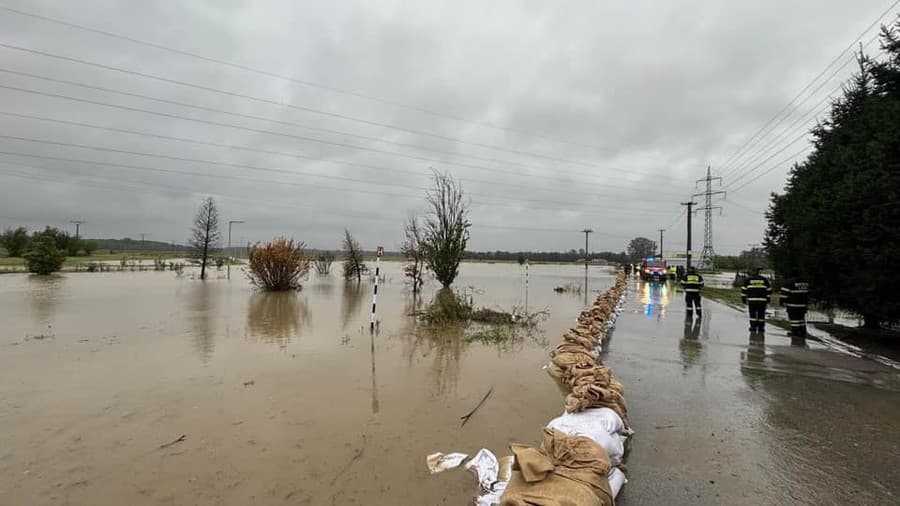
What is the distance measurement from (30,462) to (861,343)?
507 inches

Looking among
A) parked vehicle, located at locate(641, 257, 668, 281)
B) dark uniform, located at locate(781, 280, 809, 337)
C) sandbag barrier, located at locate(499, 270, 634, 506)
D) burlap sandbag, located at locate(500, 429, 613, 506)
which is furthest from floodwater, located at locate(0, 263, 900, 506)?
parked vehicle, located at locate(641, 257, 668, 281)

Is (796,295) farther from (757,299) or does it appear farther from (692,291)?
(692,291)

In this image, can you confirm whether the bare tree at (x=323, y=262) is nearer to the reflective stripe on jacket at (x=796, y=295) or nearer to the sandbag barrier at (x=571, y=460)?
the reflective stripe on jacket at (x=796, y=295)

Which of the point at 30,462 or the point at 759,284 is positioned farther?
the point at 759,284

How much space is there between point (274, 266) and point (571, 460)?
17269mm

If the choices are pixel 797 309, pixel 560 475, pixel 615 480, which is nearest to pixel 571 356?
pixel 615 480

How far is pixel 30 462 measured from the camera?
3.25 meters

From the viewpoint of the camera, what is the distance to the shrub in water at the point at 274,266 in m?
18.0

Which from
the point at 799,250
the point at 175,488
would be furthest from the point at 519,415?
the point at 799,250

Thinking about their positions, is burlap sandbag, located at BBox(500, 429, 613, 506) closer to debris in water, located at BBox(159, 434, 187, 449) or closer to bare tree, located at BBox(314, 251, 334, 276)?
debris in water, located at BBox(159, 434, 187, 449)

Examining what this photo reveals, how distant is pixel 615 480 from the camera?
9.50ft

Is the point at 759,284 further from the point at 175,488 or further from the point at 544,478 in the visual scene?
the point at 175,488

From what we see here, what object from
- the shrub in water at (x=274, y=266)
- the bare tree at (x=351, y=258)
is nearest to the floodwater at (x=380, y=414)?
the shrub in water at (x=274, y=266)

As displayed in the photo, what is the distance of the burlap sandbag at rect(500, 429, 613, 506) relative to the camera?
2.37 meters
